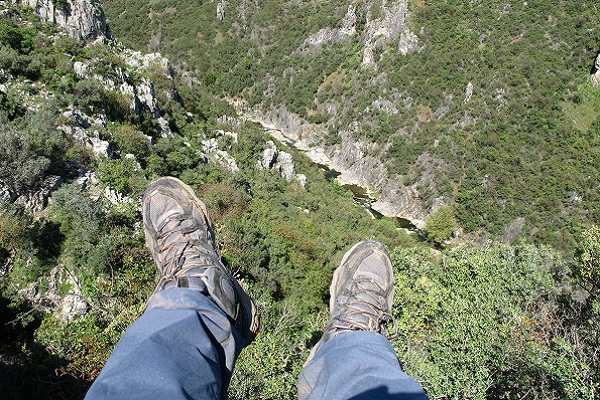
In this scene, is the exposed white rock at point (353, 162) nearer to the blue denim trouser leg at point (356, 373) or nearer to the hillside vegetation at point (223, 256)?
the hillside vegetation at point (223, 256)

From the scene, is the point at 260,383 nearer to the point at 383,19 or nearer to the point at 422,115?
the point at 422,115

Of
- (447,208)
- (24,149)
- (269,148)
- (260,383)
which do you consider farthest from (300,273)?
(447,208)

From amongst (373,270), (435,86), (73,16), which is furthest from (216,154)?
(435,86)

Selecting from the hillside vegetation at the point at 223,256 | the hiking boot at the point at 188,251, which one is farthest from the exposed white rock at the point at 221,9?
the hiking boot at the point at 188,251

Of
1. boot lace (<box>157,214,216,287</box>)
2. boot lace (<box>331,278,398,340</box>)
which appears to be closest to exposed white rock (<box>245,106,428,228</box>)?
boot lace (<box>331,278,398,340</box>)

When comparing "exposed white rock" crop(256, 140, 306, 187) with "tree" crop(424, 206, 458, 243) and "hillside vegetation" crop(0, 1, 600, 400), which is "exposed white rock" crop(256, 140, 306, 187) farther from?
"tree" crop(424, 206, 458, 243)
